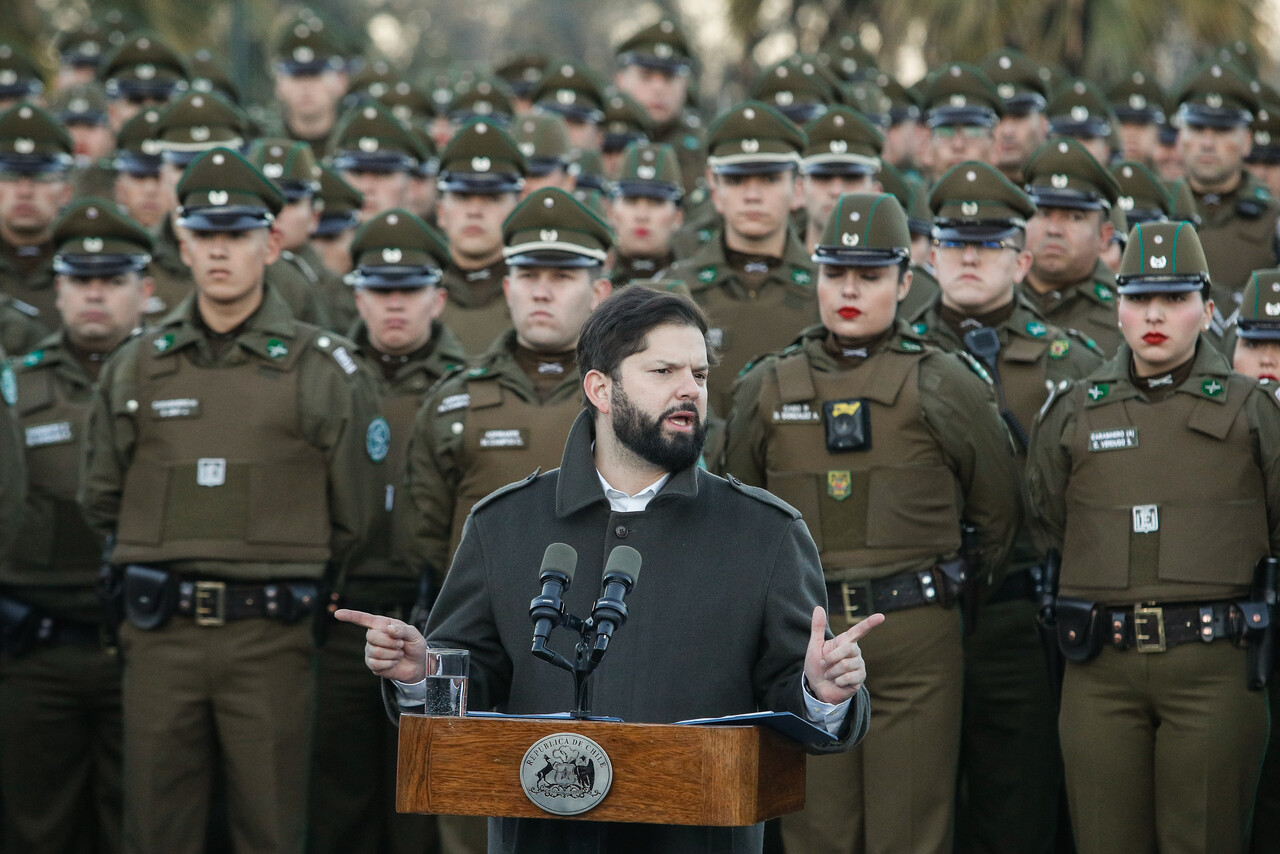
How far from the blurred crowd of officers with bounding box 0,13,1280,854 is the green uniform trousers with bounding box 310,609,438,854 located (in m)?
0.02

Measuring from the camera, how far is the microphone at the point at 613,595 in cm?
373

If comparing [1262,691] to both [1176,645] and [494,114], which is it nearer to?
[1176,645]

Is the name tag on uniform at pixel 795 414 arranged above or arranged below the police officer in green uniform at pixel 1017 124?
below

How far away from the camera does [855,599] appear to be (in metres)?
6.79

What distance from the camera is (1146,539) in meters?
6.44

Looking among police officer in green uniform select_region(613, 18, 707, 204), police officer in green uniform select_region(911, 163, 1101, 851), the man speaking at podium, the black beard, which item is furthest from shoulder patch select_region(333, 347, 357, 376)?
police officer in green uniform select_region(613, 18, 707, 204)

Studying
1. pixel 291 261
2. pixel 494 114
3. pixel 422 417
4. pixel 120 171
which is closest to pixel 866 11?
pixel 494 114

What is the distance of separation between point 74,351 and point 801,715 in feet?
17.9

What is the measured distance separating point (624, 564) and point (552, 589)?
0.54 ft

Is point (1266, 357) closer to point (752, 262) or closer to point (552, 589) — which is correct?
point (752, 262)

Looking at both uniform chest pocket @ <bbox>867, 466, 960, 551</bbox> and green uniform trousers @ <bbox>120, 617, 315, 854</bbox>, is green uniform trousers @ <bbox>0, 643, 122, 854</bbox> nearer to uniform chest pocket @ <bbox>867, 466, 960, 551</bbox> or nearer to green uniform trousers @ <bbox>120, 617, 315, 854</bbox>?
green uniform trousers @ <bbox>120, 617, 315, 854</bbox>

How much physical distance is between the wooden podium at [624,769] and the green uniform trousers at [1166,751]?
116 inches

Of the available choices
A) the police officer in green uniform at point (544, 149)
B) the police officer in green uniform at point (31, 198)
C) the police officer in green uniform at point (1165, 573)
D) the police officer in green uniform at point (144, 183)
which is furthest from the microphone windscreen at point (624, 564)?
the police officer in green uniform at point (144, 183)

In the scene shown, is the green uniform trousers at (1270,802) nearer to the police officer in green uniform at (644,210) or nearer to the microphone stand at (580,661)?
the police officer in green uniform at (644,210)
